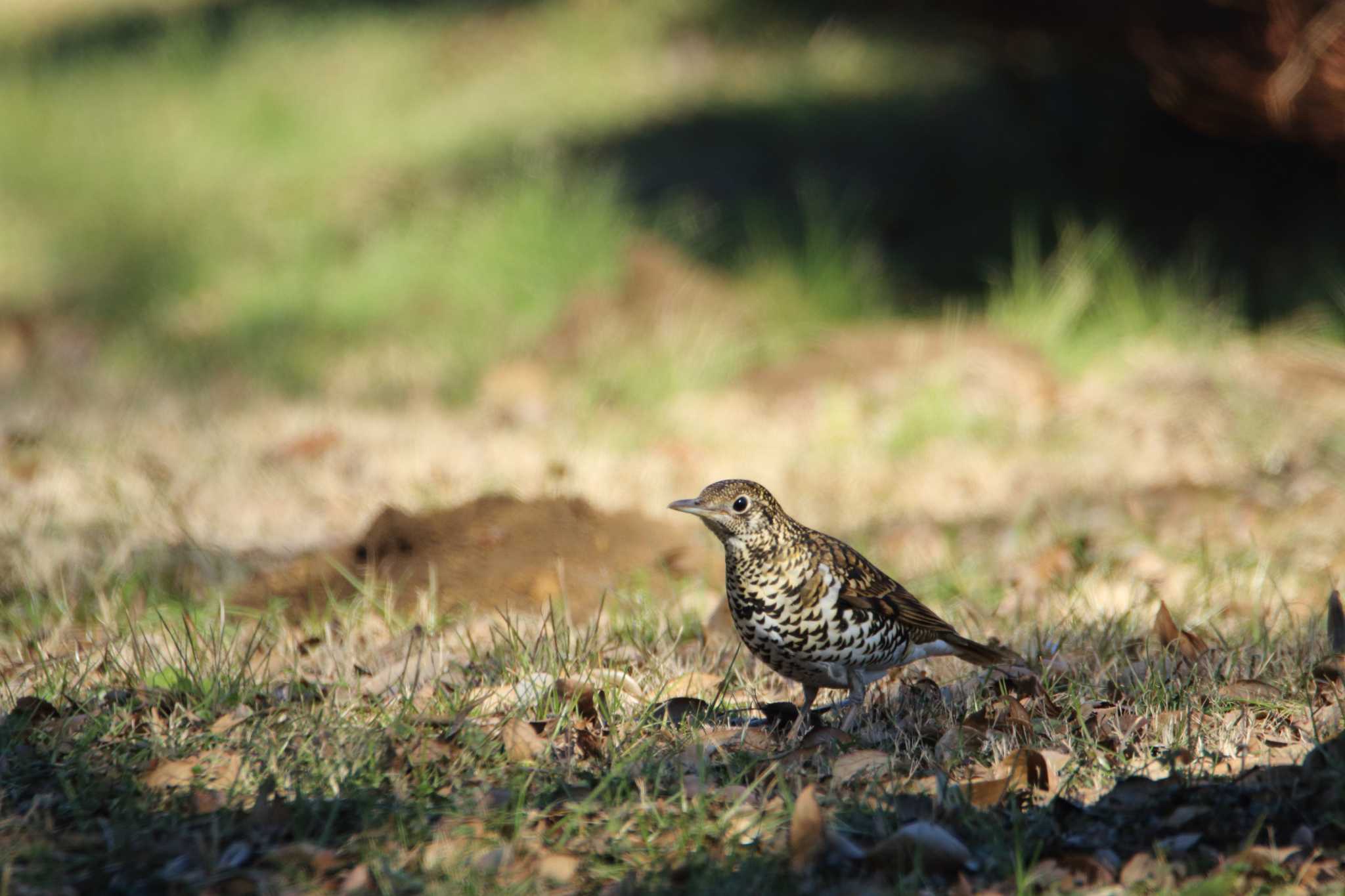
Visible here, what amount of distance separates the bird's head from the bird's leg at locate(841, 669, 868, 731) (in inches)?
17.0

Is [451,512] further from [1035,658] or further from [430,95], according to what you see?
[430,95]

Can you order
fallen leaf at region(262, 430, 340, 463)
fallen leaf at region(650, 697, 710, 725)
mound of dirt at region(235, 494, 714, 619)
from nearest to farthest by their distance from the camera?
fallen leaf at region(650, 697, 710, 725) → mound of dirt at region(235, 494, 714, 619) → fallen leaf at region(262, 430, 340, 463)

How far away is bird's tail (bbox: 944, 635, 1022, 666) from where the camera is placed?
361 centimetres

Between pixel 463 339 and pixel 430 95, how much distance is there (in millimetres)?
5596

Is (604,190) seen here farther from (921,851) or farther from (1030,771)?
(921,851)

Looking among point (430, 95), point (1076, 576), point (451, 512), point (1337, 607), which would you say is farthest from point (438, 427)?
point (430, 95)

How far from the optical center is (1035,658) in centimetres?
382

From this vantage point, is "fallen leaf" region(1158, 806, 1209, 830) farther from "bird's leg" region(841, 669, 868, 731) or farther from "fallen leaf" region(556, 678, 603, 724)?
"fallen leaf" region(556, 678, 603, 724)

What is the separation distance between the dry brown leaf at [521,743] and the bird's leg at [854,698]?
776 millimetres

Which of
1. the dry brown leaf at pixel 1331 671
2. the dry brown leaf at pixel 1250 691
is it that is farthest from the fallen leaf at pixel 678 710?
the dry brown leaf at pixel 1331 671

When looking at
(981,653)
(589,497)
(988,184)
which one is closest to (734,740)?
(981,653)

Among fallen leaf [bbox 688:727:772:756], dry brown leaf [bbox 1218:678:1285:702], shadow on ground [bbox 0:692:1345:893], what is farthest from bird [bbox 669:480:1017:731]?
dry brown leaf [bbox 1218:678:1285:702]

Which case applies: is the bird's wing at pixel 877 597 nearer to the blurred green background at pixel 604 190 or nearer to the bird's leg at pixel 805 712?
the bird's leg at pixel 805 712

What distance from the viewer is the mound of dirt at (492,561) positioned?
4.52 meters
